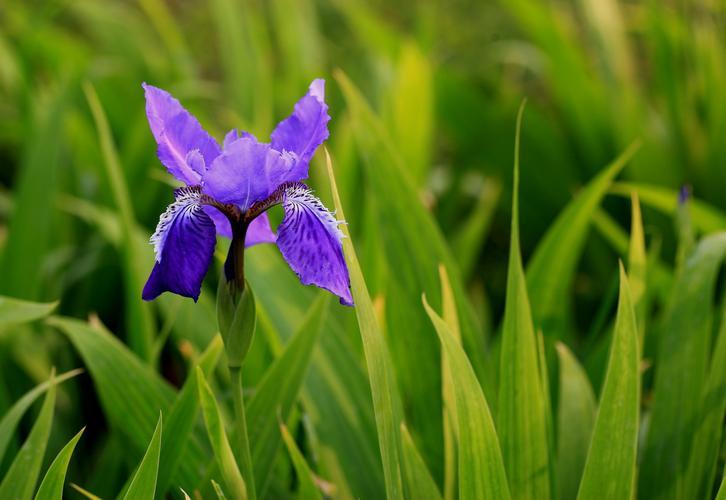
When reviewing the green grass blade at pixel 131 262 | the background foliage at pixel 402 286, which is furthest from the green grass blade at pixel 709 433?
the green grass blade at pixel 131 262

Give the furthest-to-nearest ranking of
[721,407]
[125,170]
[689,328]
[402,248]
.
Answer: [125,170]
[402,248]
[689,328]
[721,407]

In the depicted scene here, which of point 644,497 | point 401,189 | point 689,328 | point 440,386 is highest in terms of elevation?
point 401,189

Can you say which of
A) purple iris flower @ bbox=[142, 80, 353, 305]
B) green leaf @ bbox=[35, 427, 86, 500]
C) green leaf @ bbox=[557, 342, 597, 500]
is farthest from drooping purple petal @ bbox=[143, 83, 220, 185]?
green leaf @ bbox=[557, 342, 597, 500]

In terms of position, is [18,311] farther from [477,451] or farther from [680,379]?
[680,379]

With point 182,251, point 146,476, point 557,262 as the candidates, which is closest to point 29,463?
point 146,476

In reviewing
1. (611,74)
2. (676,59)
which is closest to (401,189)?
(611,74)

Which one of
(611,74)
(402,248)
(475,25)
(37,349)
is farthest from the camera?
(475,25)

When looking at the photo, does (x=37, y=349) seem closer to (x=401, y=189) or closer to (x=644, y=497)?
(x=401, y=189)

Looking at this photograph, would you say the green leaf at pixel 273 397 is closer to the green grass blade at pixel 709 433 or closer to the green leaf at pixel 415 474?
the green leaf at pixel 415 474
